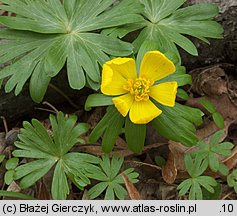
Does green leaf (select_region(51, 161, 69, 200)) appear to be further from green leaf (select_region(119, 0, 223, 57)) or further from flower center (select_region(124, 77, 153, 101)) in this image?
green leaf (select_region(119, 0, 223, 57))

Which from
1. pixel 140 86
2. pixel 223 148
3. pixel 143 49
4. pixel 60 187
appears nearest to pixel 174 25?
pixel 143 49

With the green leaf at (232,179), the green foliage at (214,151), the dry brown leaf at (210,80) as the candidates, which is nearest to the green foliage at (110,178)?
the green foliage at (214,151)

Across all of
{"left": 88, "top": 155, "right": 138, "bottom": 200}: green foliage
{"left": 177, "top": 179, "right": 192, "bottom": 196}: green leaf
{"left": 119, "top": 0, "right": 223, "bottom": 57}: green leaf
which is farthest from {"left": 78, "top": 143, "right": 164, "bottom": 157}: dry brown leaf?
{"left": 119, "top": 0, "right": 223, "bottom": 57}: green leaf

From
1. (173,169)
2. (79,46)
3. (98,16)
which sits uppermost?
(98,16)

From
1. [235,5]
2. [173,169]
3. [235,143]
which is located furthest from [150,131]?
[235,5]

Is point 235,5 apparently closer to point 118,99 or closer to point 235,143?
point 235,143

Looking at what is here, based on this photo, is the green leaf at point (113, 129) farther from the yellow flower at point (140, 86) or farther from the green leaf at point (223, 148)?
the green leaf at point (223, 148)

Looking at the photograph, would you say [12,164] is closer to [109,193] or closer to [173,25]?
[109,193]
